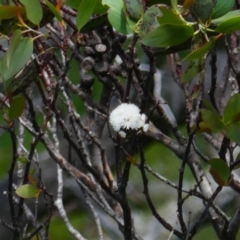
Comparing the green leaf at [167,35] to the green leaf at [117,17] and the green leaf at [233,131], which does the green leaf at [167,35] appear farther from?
the green leaf at [233,131]

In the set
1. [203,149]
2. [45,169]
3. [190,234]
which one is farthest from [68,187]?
[190,234]

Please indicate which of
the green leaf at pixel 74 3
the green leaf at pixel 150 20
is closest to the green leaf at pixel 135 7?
the green leaf at pixel 150 20

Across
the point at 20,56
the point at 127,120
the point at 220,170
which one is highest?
the point at 20,56

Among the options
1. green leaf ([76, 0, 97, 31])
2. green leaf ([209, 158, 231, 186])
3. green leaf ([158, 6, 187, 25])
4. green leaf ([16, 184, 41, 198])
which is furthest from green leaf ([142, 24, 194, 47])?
green leaf ([16, 184, 41, 198])

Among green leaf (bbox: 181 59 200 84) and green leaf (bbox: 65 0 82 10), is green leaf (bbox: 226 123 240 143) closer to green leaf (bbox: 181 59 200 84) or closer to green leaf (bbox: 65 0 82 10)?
green leaf (bbox: 181 59 200 84)

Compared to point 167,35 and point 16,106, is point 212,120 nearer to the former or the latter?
point 167,35

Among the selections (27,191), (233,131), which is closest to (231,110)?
(233,131)
